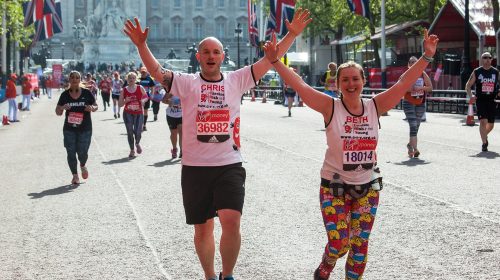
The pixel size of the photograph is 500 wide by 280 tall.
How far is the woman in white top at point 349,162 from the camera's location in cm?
621

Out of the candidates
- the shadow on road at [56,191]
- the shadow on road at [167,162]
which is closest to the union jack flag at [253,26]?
the shadow on road at [167,162]

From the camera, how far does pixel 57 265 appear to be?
8.08 m

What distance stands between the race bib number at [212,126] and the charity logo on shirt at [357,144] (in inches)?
34.5

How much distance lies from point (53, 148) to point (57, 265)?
14.5 m

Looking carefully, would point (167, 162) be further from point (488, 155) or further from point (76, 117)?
point (488, 155)

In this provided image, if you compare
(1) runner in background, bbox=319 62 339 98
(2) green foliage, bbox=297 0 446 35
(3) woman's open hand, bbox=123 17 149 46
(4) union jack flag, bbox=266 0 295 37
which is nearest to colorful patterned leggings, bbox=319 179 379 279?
(3) woman's open hand, bbox=123 17 149 46

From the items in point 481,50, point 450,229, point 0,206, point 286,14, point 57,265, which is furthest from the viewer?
point 286,14

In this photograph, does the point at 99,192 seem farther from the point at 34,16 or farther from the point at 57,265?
the point at 34,16

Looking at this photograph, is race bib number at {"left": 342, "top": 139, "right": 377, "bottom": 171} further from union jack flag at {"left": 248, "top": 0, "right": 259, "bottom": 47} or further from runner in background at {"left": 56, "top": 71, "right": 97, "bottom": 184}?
union jack flag at {"left": 248, "top": 0, "right": 259, "bottom": 47}

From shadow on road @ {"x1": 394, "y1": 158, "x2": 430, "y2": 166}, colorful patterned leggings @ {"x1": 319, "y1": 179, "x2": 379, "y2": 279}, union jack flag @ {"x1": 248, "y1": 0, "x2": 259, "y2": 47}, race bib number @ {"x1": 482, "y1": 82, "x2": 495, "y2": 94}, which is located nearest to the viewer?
colorful patterned leggings @ {"x1": 319, "y1": 179, "x2": 379, "y2": 279}

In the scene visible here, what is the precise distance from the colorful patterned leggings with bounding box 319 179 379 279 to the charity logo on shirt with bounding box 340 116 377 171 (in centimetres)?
21

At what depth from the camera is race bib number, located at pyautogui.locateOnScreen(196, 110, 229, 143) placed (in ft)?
22.2

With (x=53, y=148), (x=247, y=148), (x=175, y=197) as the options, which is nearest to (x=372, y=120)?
(x=175, y=197)

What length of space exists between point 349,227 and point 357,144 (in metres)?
0.54
